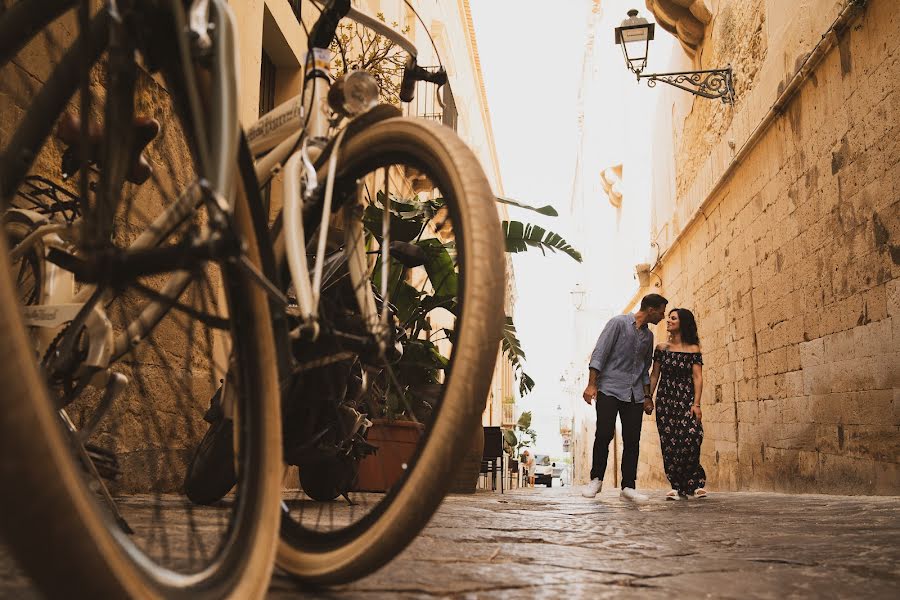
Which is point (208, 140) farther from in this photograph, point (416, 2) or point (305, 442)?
point (416, 2)

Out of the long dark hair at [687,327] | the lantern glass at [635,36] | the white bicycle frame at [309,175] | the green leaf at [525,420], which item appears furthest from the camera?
the green leaf at [525,420]

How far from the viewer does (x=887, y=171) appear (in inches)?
241

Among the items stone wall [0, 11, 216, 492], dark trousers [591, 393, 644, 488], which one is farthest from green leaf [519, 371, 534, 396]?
stone wall [0, 11, 216, 492]

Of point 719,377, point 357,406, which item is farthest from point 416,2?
point 357,406

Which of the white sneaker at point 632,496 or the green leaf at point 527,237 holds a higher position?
the green leaf at point 527,237

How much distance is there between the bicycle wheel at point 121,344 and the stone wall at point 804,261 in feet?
19.1

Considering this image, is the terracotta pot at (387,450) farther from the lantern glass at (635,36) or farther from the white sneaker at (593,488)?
the lantern glass at (635,36)

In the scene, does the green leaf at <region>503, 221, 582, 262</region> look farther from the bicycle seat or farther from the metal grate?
the bicycle seat

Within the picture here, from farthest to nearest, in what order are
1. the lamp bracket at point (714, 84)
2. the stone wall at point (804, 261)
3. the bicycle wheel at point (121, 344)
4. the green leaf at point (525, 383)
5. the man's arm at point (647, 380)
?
the lamp bracket at point (714, 84) → the green leaf at point (525, 383) → the man's arm at point (647, 380) → the stone wall at point (804, 261) → the bicycle wheel at point (121, 344)

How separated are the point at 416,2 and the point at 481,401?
50.2ft

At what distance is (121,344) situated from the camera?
1.53 metres

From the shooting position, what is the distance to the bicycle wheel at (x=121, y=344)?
72cm

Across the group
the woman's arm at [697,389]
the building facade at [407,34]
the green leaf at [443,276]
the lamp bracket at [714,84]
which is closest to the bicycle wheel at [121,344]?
the building facade at [407,34]

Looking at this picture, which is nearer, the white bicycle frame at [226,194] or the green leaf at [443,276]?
the white bicycle frame at [226,194]
